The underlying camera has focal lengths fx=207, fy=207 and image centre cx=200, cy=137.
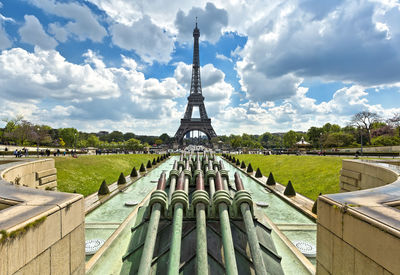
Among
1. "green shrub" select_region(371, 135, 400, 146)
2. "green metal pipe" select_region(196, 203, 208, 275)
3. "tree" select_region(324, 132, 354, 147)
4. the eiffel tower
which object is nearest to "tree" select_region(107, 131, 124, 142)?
the eiffel tower

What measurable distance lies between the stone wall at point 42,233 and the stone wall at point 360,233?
5449mm

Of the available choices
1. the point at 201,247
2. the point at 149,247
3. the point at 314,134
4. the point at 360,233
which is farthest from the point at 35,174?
the point at 314,134

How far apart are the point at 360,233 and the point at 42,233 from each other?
553 cm

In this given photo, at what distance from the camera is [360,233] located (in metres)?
3.64

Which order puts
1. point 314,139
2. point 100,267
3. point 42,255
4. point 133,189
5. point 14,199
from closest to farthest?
point 42,255 < point 14,199 < point 100,267 < point 133,189 < point 314,139

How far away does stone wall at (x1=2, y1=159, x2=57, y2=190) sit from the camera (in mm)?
9107

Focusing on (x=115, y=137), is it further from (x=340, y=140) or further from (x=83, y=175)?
(x=83, y=175)

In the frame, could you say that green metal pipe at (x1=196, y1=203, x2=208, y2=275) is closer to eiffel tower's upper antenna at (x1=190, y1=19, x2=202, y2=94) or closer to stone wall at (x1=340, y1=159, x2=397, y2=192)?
stone wall at (x1=340, y1=159, x2=397, y2=192)

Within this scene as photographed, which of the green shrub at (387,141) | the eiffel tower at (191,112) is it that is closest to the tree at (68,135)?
the eiffel tower at (191,112)

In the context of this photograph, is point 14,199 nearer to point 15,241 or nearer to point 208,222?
point 15,241

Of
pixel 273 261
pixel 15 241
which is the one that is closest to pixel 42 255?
pixel 15 241

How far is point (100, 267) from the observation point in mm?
5875

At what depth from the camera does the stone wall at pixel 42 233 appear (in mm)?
3059

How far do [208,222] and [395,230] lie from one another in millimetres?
3443
